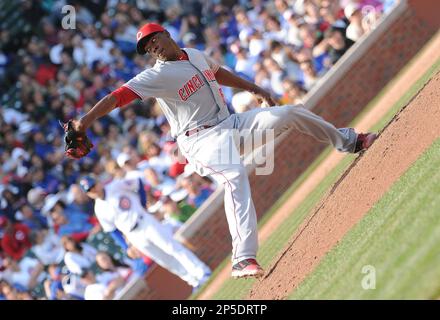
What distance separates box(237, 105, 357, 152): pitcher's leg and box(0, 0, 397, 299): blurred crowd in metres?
4.59

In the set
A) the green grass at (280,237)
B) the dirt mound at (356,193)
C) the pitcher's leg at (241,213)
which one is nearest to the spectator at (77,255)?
the green grass at (280,237)

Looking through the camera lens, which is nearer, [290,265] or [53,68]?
[290,265]

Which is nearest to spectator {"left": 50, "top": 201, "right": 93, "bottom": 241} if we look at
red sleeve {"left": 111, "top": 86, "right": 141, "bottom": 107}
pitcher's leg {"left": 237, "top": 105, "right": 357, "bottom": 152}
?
pitcher's leg {"left": 237, "top": 105, "right": 357, "bottom": 152}

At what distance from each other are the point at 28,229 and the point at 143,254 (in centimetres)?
306

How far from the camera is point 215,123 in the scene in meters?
8.54

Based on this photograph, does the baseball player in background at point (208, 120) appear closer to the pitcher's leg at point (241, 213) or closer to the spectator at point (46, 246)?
the pitcher's leg at point (241, 213)

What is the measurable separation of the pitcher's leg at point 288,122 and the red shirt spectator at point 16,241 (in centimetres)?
735

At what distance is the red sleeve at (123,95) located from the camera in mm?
8070

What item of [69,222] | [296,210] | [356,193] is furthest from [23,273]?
[356,193]

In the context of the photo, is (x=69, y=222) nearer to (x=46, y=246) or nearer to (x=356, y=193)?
(x=46, y=246)

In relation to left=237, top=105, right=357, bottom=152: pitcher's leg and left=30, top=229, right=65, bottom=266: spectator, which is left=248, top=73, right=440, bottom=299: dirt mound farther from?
left=30, top=229, right=65, bottom=266: spectator
